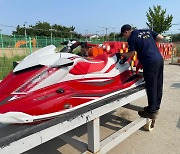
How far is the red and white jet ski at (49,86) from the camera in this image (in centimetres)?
201

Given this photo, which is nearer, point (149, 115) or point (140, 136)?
point (149, 115)

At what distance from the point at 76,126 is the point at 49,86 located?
530mm

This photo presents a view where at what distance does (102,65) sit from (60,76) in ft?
2.57

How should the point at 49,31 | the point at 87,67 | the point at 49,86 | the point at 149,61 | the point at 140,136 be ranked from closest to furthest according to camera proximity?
the point at 49,86
the point at 87,67
the point at 149,61
the point at 140,136
the point at 49,31

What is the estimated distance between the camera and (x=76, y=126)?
2.12 meters

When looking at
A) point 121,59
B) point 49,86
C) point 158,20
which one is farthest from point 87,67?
point 158,20

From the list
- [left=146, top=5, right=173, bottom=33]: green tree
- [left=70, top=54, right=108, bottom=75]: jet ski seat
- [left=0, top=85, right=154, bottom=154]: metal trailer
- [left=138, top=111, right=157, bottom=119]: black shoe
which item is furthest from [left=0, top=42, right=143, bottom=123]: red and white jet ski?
[left=146, top=5, right=173, bottom=33]: green tree

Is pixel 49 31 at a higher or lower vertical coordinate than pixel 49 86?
higher

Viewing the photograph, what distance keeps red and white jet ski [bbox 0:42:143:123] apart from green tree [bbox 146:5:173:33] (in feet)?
73.8

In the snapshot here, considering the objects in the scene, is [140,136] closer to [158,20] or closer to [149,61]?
[149,61]

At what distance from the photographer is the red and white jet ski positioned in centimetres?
201

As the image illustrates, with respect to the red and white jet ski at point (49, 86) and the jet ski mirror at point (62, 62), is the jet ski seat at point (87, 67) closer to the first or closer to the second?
the red and white jet ski at point (49, 86)

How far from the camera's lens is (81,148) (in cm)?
240

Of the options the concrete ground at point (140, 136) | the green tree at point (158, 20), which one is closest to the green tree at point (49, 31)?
the green tree at point (158, 20)
